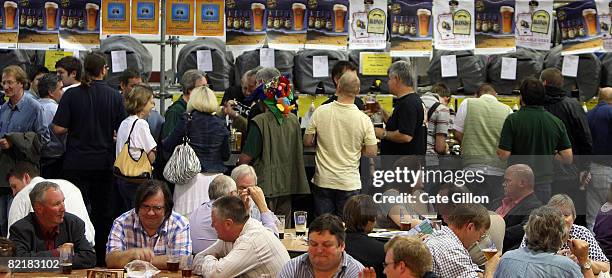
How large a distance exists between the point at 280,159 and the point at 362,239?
8.43ft

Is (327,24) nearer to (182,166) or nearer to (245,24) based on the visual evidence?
(245,24)

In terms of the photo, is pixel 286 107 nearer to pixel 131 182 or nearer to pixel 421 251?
pixel 131 182

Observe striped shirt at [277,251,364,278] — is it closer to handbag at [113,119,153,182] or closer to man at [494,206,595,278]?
man at [494,206,595,278]

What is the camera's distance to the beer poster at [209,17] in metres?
10.3

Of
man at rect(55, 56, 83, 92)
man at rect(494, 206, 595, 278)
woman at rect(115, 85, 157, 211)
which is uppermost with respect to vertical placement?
man at rect(55, 56, 83, 92)

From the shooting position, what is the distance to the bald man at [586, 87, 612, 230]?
31.9 feet

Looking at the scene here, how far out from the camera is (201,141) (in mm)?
8742

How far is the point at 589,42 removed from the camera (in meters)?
10.5

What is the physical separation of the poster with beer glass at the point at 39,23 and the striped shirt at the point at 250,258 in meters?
4.68

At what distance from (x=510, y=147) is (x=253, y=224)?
138 inches

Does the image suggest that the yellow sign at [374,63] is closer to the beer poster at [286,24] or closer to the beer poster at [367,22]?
the beer poster at [367,22]

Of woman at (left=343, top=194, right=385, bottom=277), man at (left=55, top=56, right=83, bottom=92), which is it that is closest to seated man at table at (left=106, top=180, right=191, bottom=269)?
woman at (left=343, top=194, right=385, bottom=277)

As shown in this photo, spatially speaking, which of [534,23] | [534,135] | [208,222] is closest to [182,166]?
[208,222]

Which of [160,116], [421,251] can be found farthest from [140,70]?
[421,251]
